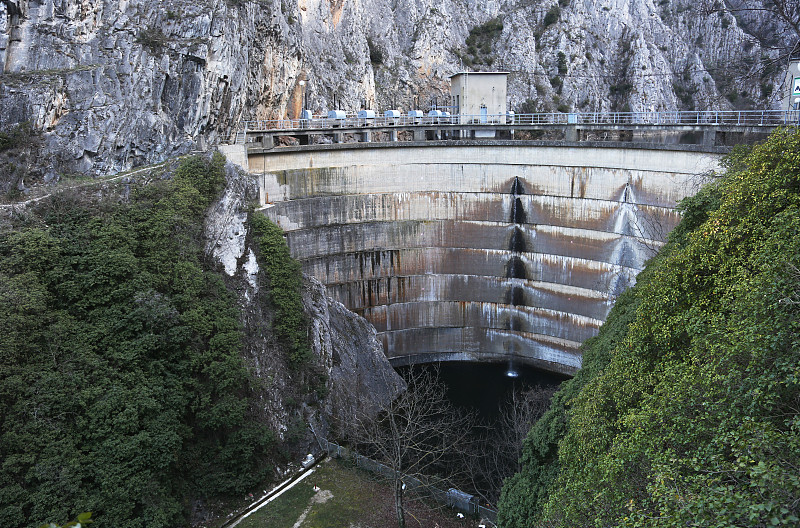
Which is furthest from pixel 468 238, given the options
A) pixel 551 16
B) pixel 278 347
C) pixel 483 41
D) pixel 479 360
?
pixel 551 16

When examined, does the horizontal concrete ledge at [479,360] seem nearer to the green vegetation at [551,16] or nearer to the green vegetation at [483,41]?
the green vegetation at [483,41]

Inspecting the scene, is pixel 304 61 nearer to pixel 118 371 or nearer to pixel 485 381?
pixel 485 381

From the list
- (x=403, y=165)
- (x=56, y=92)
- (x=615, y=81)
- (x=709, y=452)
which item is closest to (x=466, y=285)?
(x=403, y=165)

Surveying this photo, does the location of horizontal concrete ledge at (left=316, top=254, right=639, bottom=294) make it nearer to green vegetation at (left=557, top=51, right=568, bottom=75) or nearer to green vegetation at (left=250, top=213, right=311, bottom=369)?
green vegetation at (left=250, top=213, right=311, bottom=369)

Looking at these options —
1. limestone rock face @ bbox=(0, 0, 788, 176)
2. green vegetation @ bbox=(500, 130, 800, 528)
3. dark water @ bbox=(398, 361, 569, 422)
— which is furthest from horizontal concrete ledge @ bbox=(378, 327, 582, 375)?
green vegetation @ bbox=(500, 130, 800, 528)

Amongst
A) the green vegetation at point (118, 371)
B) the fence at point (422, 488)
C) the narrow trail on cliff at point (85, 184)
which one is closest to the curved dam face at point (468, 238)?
the narrow trail on cliff at point (85, 184)

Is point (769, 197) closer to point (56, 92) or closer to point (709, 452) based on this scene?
point (709, 452)

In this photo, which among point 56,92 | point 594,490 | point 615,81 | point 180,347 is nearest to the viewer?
point 594,490
